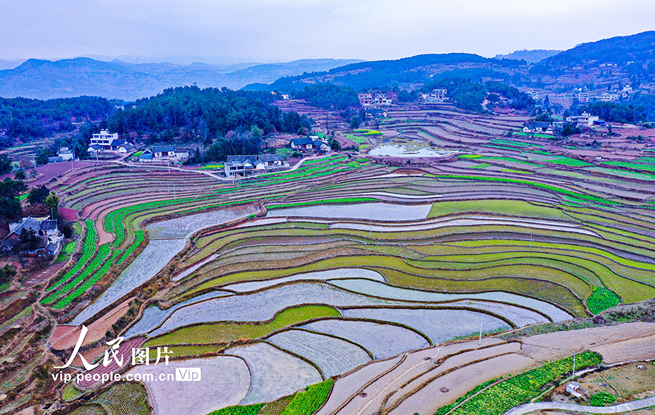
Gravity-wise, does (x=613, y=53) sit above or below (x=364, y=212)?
above

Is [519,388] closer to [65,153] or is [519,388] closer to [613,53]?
[65,153]

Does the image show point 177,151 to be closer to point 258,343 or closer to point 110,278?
point 110,278

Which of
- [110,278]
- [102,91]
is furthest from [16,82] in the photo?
[110,278]

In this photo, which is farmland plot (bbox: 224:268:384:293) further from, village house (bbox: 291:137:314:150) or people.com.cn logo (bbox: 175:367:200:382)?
village house (bbox: 291:137:314:150)

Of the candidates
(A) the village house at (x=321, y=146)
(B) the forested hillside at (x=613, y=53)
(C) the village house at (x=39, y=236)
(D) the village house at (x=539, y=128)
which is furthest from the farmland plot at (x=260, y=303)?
(B) the forested hillside at (x=613, y=53)

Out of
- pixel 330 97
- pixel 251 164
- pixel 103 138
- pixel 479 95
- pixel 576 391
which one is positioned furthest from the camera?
pixel 330 97

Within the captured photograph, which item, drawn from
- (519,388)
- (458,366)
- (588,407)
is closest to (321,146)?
(458,366)
